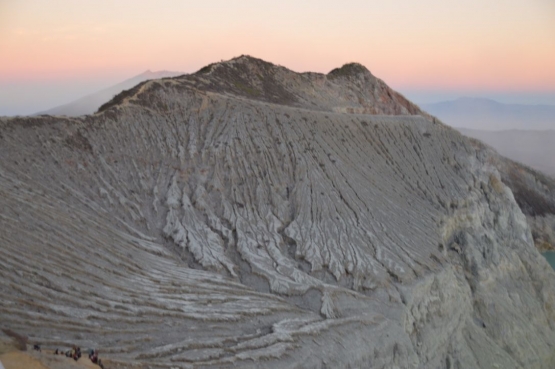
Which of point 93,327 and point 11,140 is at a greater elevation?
point 11,140

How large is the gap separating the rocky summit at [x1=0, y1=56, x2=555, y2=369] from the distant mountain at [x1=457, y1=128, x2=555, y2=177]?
102 m

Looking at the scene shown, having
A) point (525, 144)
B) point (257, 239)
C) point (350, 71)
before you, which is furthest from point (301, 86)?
point (525, 144)

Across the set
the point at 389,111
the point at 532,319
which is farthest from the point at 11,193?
the point at 389,111

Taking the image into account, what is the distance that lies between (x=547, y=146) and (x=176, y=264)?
164m

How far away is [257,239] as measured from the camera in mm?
25812

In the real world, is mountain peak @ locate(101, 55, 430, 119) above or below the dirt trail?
above

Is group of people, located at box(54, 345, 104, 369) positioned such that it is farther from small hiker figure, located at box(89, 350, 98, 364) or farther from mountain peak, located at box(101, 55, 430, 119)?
mountain peak, located at box(101, 55, 430, 119)

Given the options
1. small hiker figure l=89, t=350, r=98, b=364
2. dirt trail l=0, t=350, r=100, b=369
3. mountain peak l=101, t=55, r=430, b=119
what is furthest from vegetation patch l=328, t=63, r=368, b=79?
dirt trail l=0, t=350, r=100, b=369

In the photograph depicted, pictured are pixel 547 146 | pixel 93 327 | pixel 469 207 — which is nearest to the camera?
pixel 93 327

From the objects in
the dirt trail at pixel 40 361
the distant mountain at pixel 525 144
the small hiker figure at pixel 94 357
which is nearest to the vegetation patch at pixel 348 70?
the small hiker figure at pixel 94 357

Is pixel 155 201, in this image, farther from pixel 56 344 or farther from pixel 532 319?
pixel 532 319

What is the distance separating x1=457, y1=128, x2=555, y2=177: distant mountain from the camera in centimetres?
13912

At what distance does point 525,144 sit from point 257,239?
160967 millimetres

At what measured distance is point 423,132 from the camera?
38.2m
